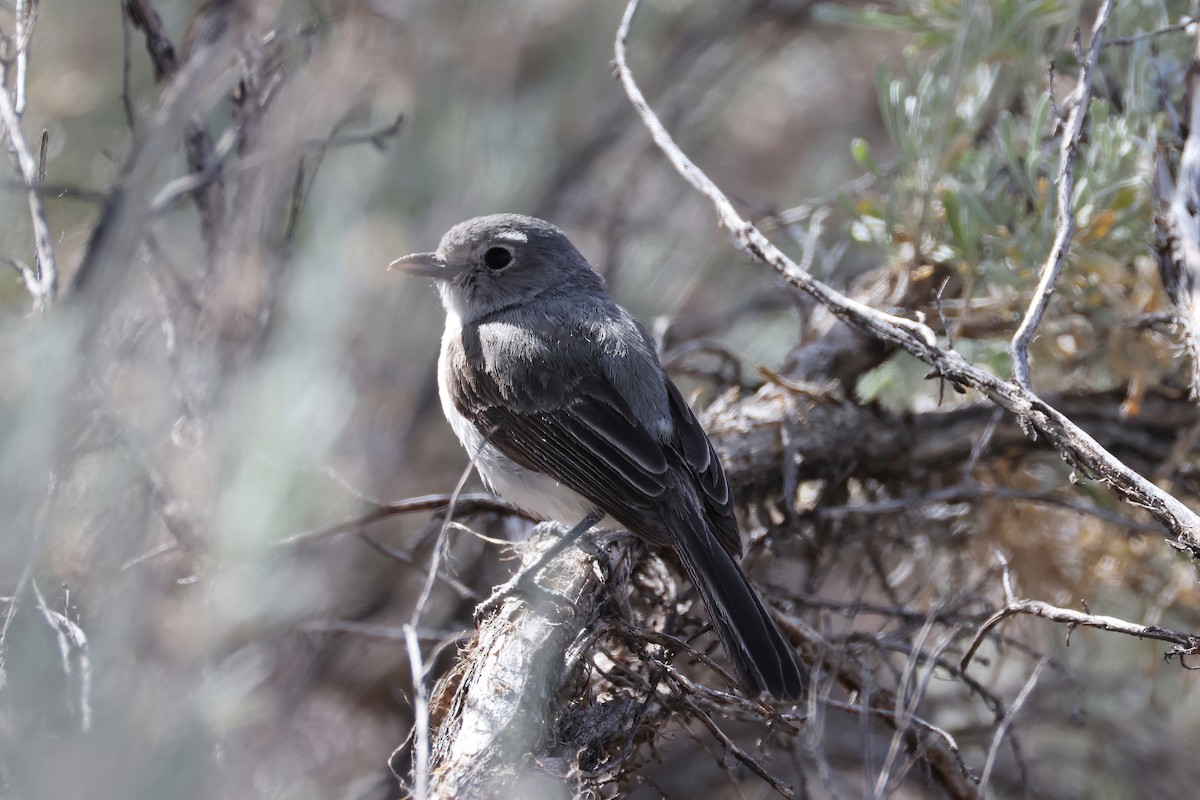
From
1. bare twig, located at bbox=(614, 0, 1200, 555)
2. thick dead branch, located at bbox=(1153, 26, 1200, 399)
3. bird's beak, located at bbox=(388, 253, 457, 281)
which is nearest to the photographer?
bare twig, located at bbox=(614, 0, 1200, 555)

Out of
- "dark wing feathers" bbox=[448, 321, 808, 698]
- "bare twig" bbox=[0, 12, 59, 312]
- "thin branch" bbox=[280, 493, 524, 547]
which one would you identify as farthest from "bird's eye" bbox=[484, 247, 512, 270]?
"bare twig" bbox=[0, 12, 59, 312]

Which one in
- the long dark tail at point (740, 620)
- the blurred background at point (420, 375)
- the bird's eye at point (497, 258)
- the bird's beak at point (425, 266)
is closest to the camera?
the blurred background at point (420, 375)

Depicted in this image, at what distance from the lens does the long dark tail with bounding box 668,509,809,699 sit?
2.50m

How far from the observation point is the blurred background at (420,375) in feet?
6.68

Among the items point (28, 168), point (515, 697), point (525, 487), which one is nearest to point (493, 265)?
point (525, 487)

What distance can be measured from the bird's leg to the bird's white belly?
1.5 inches

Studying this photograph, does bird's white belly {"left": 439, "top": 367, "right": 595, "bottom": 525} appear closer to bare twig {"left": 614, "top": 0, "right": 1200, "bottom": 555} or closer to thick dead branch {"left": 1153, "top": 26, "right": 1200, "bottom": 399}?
bare twig {"left": 614, "top": 0, "right": 1200, "bottom": 555}

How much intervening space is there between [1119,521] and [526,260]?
206 centimetres

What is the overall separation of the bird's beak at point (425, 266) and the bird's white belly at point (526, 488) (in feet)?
2.17

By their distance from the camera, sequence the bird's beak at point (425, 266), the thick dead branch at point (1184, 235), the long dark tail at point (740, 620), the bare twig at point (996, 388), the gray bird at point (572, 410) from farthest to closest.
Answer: the bird's beak at point (425, 266)
the gray bird at point (572, 410)
the thick dead branch at point (1184, 235)
the long dark tail at point (740, 620)
the bare twig at point (996, 388)

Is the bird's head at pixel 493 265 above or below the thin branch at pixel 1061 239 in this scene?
below

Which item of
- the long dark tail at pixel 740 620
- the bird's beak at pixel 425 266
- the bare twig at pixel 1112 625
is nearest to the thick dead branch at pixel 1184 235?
the bare twig at pixel 1112 625

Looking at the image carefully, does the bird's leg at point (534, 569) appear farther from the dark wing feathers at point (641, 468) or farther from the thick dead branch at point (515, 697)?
the dark wing feathers at point (641, 468)

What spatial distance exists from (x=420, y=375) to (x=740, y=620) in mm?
1927
